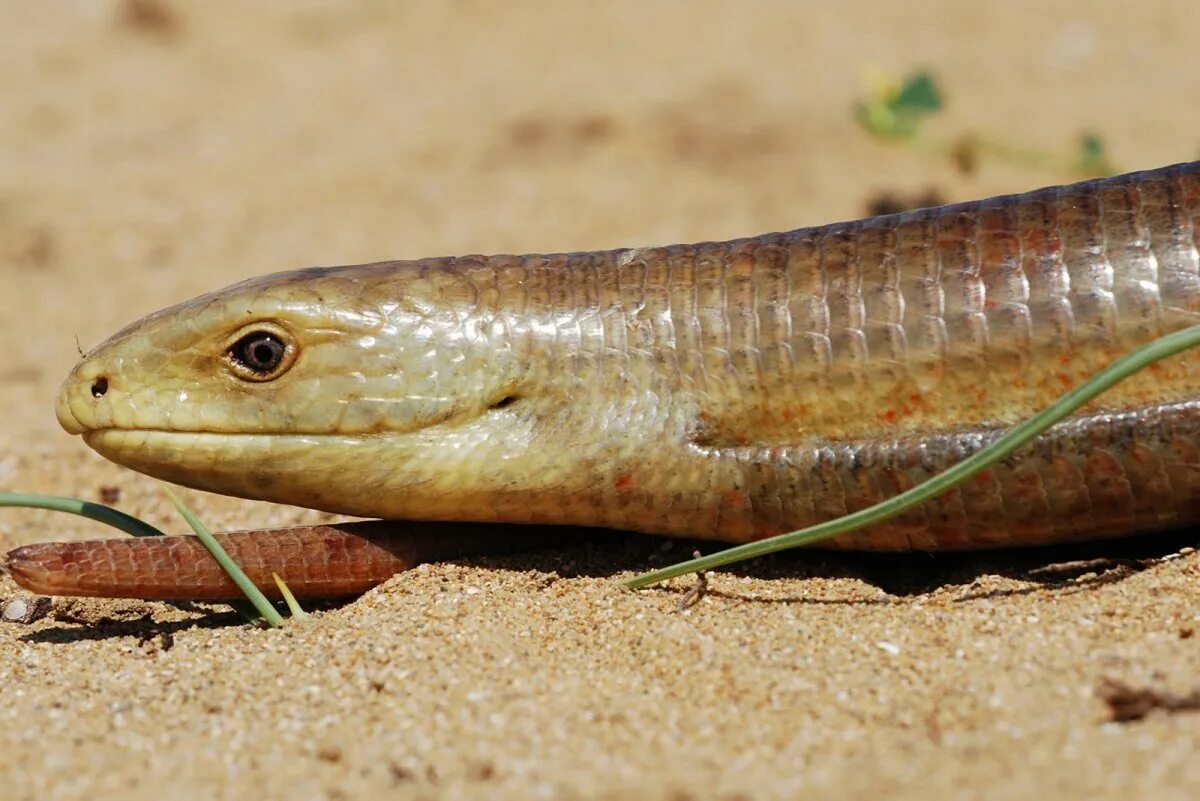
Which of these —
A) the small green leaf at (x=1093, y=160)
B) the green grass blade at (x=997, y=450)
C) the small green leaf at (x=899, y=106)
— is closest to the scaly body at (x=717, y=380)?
the green grass blade at (x=997, y=450)

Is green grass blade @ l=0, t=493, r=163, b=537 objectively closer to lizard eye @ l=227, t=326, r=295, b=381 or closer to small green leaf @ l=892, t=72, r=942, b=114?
lizard eye @ l=227, t=326, r=295, b=381

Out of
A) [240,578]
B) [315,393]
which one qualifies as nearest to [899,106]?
[315,393]

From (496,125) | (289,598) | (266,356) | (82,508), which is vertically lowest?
(289,598)

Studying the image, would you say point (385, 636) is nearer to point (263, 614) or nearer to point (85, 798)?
point (263, 614)

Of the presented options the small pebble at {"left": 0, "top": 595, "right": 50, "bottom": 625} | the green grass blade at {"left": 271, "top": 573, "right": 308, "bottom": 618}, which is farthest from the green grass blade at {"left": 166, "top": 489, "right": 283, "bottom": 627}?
the small pebble at {"left": 0, "top": 595, "right": 50, "bottom": 625}

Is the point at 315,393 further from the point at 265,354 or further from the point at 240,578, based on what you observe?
the point at 240,578

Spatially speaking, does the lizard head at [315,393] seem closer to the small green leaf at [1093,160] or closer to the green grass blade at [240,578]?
the green grass blade at [240,578]
